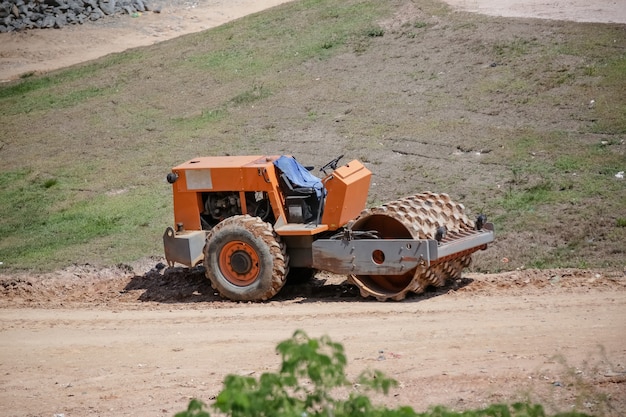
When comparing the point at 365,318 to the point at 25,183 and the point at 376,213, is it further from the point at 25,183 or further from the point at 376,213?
the point at 25,183

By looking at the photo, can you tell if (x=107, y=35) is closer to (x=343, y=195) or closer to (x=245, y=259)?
(x=245, y=259)

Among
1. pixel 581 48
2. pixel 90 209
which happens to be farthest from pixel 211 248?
pixel 581 48

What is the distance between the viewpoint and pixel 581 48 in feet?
65.8

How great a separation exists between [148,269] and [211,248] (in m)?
2.72

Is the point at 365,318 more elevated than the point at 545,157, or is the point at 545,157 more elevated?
the point at 545,157

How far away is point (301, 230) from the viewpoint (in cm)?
1214

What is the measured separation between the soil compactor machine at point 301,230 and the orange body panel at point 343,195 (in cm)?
1

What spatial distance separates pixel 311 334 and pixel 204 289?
355cm

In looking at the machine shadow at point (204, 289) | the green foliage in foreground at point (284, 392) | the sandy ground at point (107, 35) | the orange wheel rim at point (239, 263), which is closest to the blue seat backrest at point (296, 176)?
the orange wheel rim at point (239, 263)

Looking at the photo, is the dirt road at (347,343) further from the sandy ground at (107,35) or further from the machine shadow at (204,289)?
the sandy ground at (107,35)

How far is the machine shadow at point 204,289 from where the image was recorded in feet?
40.9

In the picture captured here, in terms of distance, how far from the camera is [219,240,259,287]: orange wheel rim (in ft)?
40.7

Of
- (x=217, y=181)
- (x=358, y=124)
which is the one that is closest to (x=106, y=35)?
(x=358, y=124)

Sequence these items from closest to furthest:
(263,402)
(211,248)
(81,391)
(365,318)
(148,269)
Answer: (263,402) → (81,391) → (365,318) → (211,248) → (148,269)
